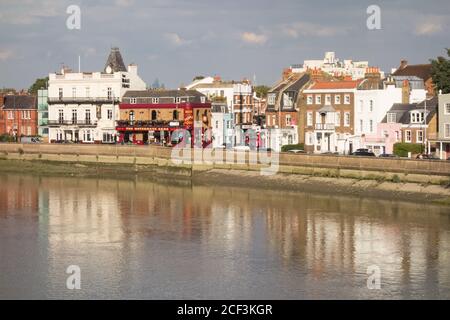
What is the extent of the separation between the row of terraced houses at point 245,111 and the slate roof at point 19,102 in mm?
128

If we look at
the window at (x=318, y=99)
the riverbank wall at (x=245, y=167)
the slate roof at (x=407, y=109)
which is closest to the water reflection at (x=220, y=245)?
the riverbank wall at (x=245, y=167)

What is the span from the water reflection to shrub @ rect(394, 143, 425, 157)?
482 inches

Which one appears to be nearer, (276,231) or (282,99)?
(276,231)

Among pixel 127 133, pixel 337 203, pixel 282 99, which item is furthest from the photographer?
pixel 127 133

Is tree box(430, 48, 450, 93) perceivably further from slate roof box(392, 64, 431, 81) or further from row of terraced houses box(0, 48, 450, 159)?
slate roof box(392, 64, 431, 81)

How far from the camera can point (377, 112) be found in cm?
7544

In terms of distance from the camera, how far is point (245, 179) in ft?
224

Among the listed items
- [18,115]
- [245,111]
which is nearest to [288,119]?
[245,111]

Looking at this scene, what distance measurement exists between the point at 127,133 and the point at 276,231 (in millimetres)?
44674

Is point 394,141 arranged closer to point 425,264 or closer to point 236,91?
point 236,91

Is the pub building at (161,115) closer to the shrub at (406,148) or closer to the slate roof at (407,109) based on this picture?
the slate roof at (407,109)

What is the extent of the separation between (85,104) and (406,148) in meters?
35.7

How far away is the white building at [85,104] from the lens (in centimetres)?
9150
